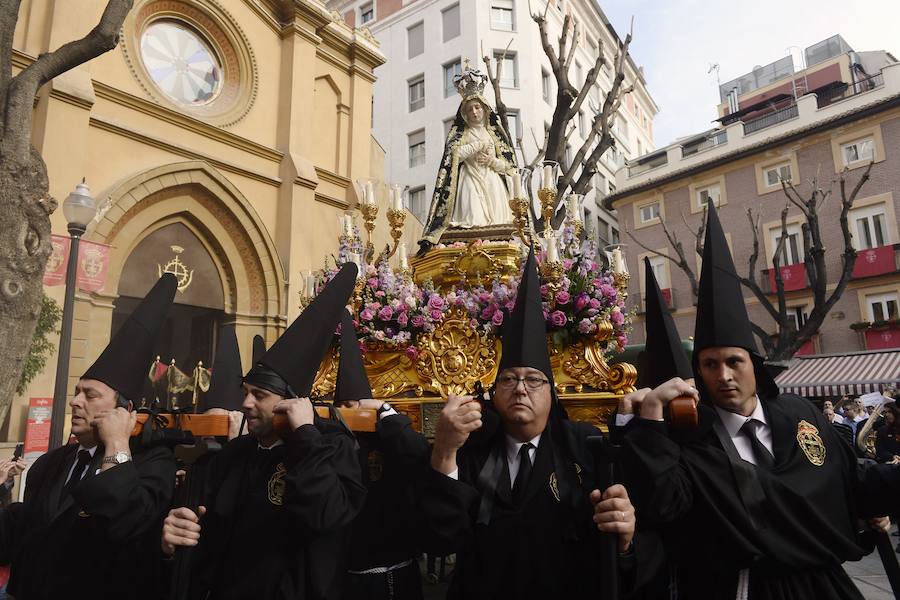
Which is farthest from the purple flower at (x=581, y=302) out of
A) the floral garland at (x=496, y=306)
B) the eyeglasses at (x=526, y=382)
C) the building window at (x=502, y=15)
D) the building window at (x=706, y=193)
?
the building window at (x=502, y=15)

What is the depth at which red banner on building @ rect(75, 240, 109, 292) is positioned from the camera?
29.6ft

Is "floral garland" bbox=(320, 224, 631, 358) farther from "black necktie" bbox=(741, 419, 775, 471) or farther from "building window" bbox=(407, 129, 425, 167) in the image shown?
"building window" bbox=(407, 129, 425, 167)

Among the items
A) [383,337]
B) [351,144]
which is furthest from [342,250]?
[351,144]

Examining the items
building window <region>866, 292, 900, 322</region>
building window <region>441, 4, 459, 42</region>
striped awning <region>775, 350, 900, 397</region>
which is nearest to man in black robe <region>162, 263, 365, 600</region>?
striped awning <region>775, 350, 900, 397</region>

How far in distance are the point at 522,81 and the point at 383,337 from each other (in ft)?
75.9

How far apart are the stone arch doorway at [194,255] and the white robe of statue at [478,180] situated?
8.46 m

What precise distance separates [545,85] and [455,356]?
2449 centimetres

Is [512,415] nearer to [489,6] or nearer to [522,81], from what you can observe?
[522,81]

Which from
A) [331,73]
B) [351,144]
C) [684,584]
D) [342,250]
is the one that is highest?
[331,73]

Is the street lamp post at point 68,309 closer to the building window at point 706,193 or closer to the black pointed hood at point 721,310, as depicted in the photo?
the black pointed hood at point 721,310

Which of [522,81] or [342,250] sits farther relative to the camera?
[522,81]

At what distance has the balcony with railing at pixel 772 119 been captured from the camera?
2405 centimetres

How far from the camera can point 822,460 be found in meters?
2.15

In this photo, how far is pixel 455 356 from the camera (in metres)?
4.63
